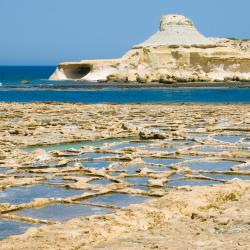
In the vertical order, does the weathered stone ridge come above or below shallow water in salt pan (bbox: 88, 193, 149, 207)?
above

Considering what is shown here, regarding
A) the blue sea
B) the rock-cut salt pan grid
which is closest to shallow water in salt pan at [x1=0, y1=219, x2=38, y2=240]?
the rock-cut salt pan grid

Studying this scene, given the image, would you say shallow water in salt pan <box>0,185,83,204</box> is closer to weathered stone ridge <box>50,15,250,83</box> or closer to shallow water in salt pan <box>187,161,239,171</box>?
shallow water in salt pan <box>187,161,239,171</box>

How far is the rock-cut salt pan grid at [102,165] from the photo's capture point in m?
6.15

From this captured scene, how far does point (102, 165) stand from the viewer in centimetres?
890

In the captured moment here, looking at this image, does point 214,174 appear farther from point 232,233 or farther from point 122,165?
point 232,233

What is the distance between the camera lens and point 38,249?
14.2 feet

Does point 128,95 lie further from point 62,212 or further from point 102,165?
point 62,212

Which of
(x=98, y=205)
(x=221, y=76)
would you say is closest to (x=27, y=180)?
(x=98, y=205)

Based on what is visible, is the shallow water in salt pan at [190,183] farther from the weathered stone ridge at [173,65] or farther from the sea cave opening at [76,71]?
the sea cave opening at [76,71]

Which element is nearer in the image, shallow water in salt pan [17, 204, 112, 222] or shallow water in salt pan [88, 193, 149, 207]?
shallow water in salt pan [17, 204, 112, 222]

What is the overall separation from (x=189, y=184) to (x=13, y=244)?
3.27 metres

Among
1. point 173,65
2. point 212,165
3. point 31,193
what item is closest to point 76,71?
point 173,65

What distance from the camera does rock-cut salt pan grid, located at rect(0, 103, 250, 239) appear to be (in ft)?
20.2

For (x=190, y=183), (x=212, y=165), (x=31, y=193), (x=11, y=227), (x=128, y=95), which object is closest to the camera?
(x=11, y=227)
